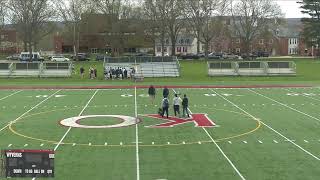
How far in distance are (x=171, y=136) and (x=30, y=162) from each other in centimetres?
969

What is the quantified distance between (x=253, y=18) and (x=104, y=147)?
77.8 metres

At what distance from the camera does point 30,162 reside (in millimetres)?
13008

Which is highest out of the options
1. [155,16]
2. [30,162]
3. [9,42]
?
[155,16]

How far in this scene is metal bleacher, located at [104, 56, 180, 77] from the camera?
5650 centimetres

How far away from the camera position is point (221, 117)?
89.5 ft

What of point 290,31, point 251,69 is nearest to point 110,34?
point 251,69

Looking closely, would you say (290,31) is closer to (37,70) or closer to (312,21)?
(312,21)

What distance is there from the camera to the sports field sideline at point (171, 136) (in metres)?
16.7

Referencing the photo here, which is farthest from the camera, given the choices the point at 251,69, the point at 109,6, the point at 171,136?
the point at 109,6

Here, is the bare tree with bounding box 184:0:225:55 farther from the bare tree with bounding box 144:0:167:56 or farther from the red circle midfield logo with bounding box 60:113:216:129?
the red circle midfield logo with bounding box 60:113:216:129

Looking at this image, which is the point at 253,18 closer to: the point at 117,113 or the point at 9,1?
the point at 9,1

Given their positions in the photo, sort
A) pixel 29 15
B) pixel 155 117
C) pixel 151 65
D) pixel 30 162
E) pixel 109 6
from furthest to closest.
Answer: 1. pixel 109 6
2. pixel 29 15
3. pixel 151 65
4. pixel 155 117
5. pixel 30 162

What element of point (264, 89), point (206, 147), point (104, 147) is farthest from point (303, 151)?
point (264, 89)

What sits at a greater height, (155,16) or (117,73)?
(155,16)
